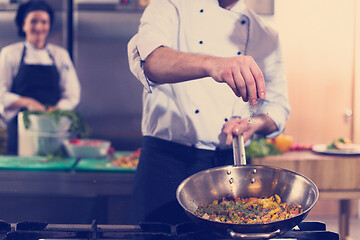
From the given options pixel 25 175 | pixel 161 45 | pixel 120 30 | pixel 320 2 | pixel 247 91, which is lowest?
pixel 25 175

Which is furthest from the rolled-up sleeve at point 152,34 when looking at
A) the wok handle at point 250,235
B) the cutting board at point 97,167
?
the cutting board at point 97,167

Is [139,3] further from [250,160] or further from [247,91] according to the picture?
[247,91]

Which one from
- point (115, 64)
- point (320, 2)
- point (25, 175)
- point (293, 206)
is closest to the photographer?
point (293, 206)

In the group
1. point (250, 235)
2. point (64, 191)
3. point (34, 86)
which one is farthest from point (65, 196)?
point (250, 235)

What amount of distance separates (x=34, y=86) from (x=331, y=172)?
1.85 m

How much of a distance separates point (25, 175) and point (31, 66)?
3.11 ft

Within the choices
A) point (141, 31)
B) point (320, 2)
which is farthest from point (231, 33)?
point (320, 2)

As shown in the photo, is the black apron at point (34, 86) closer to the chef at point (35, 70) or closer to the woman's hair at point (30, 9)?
the chef at point (35, 70)

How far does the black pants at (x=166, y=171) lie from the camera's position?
1458mm

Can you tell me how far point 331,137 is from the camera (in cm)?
371

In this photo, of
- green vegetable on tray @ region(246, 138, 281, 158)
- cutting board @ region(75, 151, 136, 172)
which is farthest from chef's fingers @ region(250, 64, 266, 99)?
green vegetable on tray @ region(246, 138, 281, 158)

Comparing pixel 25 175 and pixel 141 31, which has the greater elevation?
pixel 141 31

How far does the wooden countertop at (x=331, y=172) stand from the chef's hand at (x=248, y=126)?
1268 mm

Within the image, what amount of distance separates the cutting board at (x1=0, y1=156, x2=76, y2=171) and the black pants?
0.87 m
